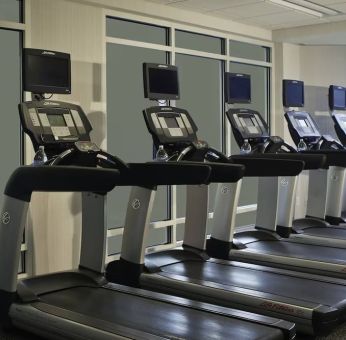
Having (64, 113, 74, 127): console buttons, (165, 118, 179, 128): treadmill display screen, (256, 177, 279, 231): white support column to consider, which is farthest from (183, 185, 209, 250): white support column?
(64, 113, 74, 127): console buttons

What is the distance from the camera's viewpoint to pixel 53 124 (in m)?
3.90

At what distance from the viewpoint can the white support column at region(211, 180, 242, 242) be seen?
4.95 metres

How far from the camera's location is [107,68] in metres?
5.87

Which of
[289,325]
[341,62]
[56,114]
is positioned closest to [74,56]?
[56,114]

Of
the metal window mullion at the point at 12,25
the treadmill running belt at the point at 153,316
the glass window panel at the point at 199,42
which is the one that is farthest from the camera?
the glass window panel at the point at 199,42

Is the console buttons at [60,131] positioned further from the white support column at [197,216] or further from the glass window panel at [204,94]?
the glass window panel at [204,94]

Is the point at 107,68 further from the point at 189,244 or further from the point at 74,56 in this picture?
the point at 189,244

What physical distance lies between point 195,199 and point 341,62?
15.3 feet

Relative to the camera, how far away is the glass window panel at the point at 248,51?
7145 mm

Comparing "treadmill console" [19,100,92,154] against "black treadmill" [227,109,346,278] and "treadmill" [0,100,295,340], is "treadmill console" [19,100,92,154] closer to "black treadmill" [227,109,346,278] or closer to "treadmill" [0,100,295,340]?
"treadmill" [0,100,295,340]

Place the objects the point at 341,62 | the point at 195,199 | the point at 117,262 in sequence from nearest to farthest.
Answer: the point at 117,262 < the point at 195,199 < the point at 341,62

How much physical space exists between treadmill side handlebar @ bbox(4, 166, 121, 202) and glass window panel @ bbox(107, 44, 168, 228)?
259 centimetres

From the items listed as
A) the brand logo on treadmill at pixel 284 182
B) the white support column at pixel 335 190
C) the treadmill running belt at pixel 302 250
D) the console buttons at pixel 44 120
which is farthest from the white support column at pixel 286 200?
the console buttons at pixel 44 120

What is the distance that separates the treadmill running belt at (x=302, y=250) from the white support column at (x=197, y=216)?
0.57 metres
